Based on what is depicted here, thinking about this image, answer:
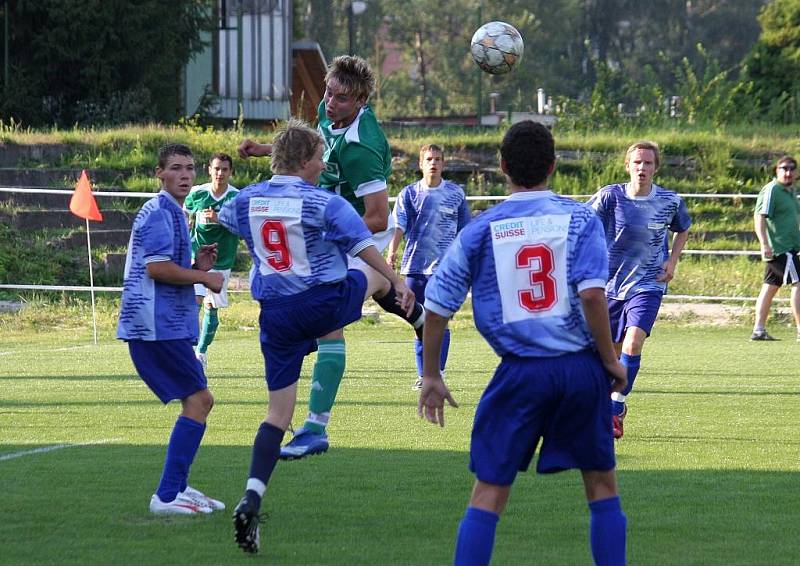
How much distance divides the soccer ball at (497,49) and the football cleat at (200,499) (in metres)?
6.68

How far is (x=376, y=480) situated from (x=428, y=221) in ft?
18.3

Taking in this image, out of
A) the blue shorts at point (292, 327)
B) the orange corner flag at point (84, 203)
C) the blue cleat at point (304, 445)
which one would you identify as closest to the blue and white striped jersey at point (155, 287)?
the blue shorts at point (292, 327)

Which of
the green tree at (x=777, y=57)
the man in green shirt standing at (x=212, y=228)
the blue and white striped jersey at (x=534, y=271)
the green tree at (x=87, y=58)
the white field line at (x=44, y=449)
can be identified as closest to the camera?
the blue and white striped jersey at (x=534, y=271)

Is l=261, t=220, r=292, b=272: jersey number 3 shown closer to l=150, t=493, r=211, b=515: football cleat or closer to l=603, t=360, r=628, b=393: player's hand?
l=150, t=493, r=211, b=515: football cleat

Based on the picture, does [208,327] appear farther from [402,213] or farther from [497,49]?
[497,49]

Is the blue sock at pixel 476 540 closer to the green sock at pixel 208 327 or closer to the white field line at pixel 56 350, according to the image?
the green sock at pixel 208 327

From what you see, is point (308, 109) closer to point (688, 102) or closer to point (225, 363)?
point (688, 102)

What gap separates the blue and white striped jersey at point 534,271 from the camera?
15.6 feet

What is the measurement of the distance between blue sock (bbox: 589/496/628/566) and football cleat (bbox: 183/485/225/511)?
220 centimetres

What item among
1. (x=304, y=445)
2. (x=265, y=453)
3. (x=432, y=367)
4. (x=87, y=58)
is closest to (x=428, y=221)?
(x=304, y=445)

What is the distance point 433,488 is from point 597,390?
2.37 meters

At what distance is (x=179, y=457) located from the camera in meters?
6.31

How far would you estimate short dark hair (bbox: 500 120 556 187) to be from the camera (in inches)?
191

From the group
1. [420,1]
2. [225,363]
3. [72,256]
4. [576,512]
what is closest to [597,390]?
[576,512]
